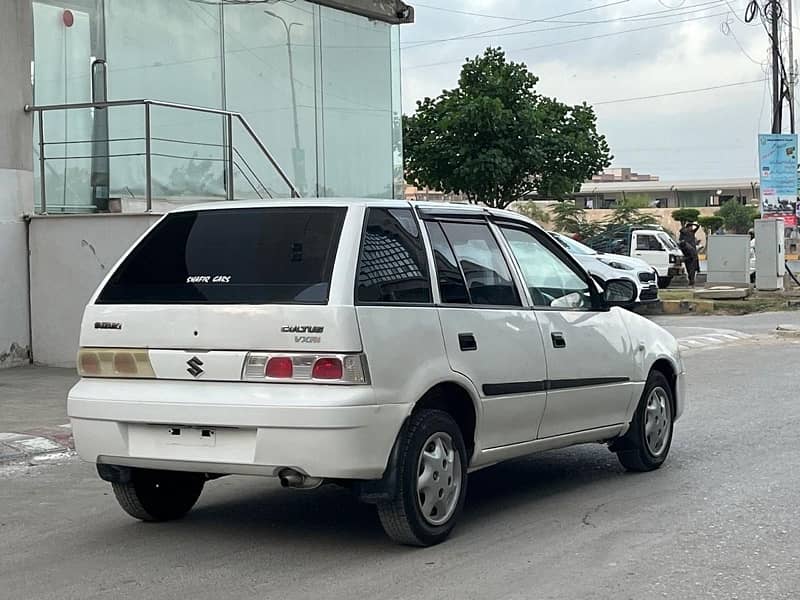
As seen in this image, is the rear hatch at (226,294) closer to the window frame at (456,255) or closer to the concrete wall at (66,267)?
the window frame at (456,255)

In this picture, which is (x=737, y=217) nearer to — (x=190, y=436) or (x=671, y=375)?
(x=671, y=375)

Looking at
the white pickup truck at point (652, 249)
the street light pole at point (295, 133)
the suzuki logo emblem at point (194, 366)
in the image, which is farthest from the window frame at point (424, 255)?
the white pickup truck at point (652, 249)

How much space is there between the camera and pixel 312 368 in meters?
5.65

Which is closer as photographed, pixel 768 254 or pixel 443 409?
pixel 443 409

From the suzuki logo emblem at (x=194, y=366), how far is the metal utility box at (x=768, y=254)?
22.0 metres

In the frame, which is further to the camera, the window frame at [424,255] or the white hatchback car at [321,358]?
the window frame at [424,255]

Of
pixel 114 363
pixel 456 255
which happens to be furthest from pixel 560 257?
pixel 114 363

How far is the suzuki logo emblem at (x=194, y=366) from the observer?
19.3 feet

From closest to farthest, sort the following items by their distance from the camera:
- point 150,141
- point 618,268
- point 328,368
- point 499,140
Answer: point 328,368 < point 150,141 < point 618,268 < point 499,140

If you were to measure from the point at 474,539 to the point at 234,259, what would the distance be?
6.46ft

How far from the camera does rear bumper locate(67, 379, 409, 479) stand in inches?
220

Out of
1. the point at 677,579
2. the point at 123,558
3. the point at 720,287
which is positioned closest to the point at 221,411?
the point at 123,558

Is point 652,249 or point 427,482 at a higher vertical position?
point 652,249

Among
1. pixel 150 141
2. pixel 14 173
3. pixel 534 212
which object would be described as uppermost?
pixel 534 212
